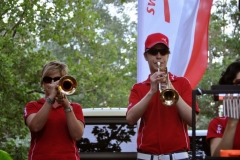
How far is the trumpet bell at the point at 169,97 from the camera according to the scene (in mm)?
4311

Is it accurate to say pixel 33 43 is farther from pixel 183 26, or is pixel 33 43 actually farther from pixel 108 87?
pixel 183 26

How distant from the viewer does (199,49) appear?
6469mm

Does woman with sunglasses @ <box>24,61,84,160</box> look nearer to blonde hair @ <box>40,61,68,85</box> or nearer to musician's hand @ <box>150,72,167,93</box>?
blonde hair @ <box>40,61,68,85</box>

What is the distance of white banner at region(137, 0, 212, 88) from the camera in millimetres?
6336

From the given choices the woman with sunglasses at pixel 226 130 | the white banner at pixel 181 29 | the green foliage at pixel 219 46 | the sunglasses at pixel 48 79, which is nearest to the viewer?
the woman with sunglasses at pixel 226 130

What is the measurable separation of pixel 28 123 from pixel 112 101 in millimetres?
15365

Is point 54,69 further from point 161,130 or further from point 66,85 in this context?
point 161,130

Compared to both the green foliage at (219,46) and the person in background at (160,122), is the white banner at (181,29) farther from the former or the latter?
the green foliage at (219,46)

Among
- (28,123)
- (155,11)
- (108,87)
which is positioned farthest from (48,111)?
(108,87)

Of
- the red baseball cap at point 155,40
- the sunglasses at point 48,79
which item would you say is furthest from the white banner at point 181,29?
the sunglasses at point 48,79

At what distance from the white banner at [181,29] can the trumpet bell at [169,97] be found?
1.87 metres

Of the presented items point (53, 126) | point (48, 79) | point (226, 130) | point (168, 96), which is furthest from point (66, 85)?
point (226, 130)

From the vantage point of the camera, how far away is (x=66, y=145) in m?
4.55

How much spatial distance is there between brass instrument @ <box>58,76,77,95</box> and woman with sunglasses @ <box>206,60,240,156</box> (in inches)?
51.1
